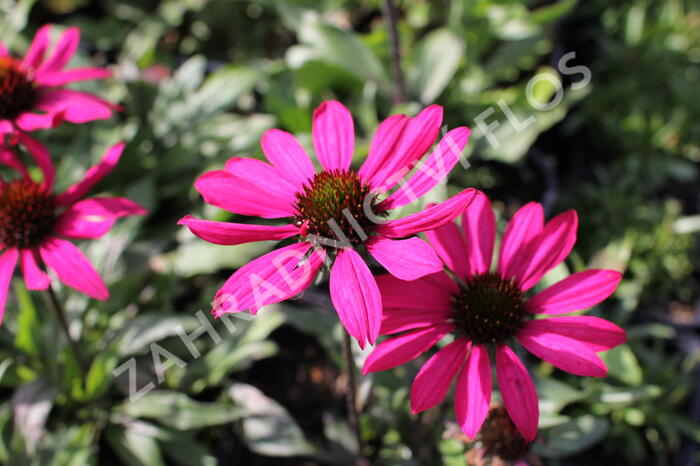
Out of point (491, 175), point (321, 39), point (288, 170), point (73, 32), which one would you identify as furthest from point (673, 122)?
point (73, 32)

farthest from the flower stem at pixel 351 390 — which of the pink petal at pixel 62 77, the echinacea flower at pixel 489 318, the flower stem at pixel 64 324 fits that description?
the pink petal at pixel 62 77

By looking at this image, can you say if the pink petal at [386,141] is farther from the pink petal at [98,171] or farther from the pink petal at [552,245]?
the pink petal at [98,171]

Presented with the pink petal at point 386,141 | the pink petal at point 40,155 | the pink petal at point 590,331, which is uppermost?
Answer: the pink petal at point 40,155

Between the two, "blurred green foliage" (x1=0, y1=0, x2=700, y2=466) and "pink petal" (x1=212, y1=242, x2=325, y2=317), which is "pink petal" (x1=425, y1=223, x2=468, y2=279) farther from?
"blurred green foliage" (x1=0, y1=0, x2=700, y2=466)

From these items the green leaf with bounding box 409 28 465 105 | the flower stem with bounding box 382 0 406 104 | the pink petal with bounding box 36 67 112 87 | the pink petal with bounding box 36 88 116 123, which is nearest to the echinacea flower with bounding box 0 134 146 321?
the pink petal with bounding box 36 88 116 123

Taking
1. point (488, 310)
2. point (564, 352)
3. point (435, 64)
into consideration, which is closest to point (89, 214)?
point (488, 310)

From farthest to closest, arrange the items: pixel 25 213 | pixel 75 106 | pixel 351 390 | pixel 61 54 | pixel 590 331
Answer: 1. pixel 61 54
2. pixel 75 106
3. pixel 25 213
4. pixel 351 390
5. pixel 590 331

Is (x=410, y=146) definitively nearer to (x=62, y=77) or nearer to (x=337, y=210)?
(x=337, y=210)
